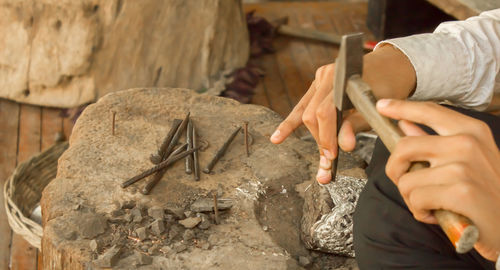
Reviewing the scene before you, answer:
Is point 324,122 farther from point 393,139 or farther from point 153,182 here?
point 153,182

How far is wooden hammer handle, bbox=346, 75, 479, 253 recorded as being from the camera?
3.70 feet

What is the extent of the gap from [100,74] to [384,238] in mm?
2393

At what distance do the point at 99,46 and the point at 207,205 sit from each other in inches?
69.6

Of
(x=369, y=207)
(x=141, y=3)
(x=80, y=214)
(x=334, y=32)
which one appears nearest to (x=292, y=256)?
(x=369, y=207)

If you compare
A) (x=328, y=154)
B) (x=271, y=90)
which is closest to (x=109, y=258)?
(x=328, y=154)

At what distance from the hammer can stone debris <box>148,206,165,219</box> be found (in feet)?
2.06

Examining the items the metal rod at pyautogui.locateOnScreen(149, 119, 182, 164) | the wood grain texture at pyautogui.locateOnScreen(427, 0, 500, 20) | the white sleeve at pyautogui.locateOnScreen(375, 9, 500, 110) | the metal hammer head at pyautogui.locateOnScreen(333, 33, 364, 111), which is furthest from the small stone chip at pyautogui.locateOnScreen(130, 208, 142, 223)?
the wood grain texture at pyautogui.locateOnScreen(427, 0, 500, 20)

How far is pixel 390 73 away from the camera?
1.68 metres

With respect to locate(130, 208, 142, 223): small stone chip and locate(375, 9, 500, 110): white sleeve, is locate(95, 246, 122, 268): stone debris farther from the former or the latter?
locate(375, 9, 500, 110): white sleeve

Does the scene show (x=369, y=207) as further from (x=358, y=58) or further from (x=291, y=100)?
(x=291, y=100)

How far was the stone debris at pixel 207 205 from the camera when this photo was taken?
1.96 m

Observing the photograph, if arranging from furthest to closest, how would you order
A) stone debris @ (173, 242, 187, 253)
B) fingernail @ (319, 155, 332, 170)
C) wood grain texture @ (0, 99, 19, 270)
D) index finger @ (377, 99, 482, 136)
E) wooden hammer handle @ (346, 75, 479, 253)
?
wood grain texture @ (0, 99, 19, 270), stone debris @ (173, 242, 187, 253), fingernail @ (319, 155, 332, 170), index finger @ (377, 99, 482, 136), wooden hammer handle @ (346, 75, 479, 253)

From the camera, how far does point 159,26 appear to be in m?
3.56

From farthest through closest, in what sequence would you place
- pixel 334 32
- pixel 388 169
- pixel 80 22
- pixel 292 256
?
pixel 334 32, pixel 80 22, pixel 292 256, pixel 388 169
